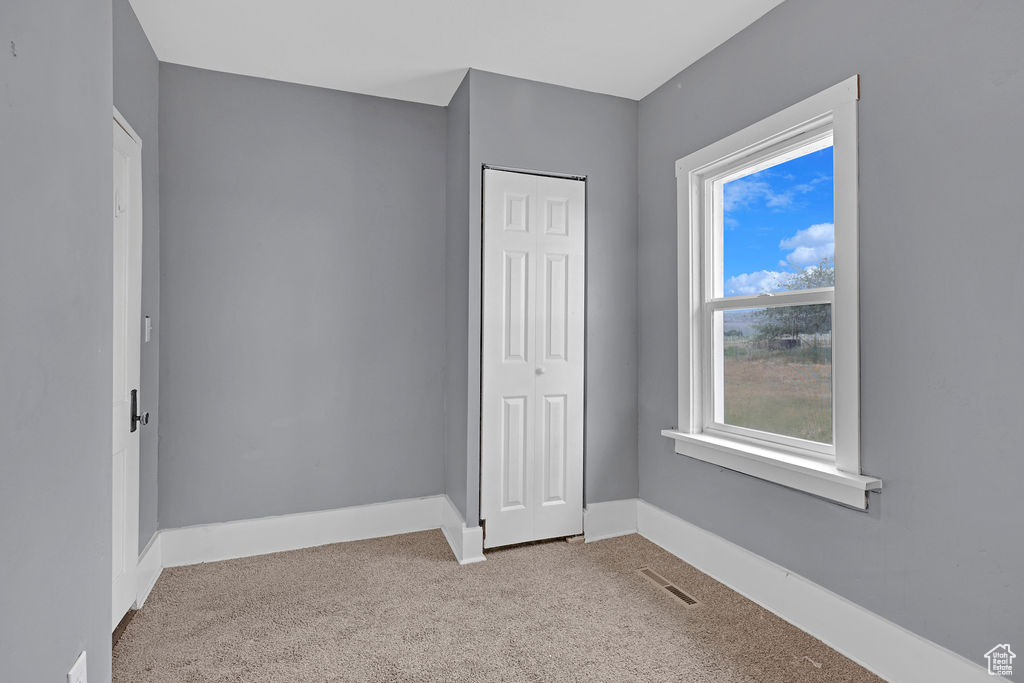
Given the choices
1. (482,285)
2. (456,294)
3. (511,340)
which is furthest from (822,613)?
(456,294)

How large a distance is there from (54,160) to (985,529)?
8.60 feet

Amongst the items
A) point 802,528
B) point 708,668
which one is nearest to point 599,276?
point 802,528

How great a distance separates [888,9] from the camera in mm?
1753

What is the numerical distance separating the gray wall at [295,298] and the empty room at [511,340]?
0.06 ft

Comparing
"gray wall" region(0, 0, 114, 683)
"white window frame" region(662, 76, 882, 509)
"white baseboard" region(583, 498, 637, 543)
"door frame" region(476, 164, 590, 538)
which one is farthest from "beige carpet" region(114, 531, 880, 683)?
"gray wall" region(0, 0, 114, 683)

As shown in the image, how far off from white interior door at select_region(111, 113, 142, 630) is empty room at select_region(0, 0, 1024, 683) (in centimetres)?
2

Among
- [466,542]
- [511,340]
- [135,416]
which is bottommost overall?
[466,542]

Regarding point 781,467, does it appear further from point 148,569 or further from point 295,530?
point 148,569

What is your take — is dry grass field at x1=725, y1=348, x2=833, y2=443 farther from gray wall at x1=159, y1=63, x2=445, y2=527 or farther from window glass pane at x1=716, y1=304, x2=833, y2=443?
gray wall at x1=159, y1=63, x2=445, y2=527

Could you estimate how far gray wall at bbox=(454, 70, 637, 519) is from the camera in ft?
9.06

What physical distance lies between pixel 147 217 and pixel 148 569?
1687mm

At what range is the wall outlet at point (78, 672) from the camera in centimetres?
114

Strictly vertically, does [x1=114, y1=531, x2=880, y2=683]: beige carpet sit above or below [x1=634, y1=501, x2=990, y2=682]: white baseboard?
below

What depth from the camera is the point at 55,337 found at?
1082mm
